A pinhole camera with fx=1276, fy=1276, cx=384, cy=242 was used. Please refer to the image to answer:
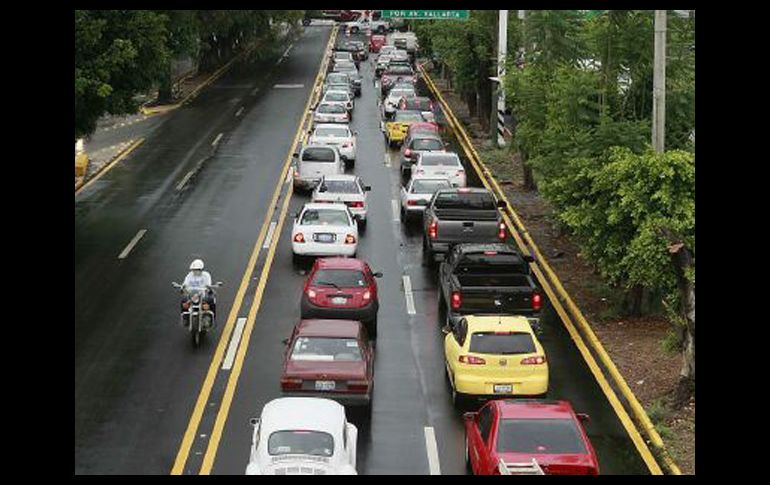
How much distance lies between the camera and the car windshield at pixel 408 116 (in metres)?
52.9

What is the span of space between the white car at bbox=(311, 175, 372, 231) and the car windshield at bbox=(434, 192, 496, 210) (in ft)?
13.2

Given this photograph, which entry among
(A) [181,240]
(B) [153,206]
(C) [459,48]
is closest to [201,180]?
(B) [153,206]

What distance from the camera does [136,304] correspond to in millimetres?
27578

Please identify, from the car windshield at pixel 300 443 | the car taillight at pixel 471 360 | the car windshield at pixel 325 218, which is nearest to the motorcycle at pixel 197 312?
the car taillight at pixel 471 360

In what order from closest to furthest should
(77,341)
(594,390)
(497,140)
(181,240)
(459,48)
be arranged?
1. (594,390)
2. (77,341)
3. (181,240)
4. (497,140)
5. (459,48)

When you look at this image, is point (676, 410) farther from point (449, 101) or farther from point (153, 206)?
point (449, 101)

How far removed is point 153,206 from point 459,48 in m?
21.9

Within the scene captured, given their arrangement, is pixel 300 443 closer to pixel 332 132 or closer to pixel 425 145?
pixel 425 145

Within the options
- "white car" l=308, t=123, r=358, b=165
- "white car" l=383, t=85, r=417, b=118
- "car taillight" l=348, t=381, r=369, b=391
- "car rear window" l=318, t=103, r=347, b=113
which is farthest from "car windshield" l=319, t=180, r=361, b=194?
"white car" l=383, t=85, r=417, b=118

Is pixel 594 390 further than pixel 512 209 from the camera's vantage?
No

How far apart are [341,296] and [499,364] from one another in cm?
526

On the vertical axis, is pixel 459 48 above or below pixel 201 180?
above

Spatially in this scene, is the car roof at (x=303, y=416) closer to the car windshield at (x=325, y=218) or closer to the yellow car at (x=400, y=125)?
the car windshield at (x=325, y=218)

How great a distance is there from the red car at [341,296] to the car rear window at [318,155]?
51.0 feet
